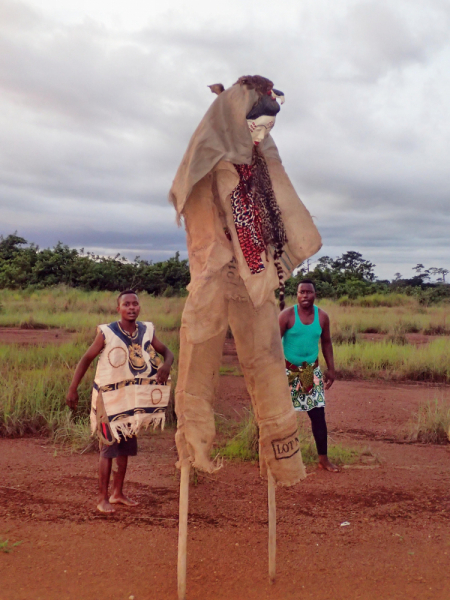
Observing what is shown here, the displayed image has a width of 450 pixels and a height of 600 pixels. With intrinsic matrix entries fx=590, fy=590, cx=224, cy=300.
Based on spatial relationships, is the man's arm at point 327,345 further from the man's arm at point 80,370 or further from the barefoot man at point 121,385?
the man's arm at point 80,370

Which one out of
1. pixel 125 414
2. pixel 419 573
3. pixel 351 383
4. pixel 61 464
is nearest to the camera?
pixel 419 573

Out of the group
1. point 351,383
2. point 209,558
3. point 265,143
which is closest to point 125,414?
point 209,558

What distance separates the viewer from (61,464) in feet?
17.6

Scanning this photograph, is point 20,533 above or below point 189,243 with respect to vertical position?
below

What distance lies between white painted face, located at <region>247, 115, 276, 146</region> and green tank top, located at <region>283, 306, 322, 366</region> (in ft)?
9.35

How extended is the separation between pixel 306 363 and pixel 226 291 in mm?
2864

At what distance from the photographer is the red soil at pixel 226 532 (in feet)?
10.6

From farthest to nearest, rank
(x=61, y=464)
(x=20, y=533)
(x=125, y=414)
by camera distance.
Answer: (x=61, y=464), (x=125, y=414), (x=20, y=533)

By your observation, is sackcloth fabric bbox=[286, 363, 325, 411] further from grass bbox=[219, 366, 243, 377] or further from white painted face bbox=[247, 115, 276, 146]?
grass bbox=[219, 366, 243, 377]

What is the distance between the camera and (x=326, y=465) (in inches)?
212

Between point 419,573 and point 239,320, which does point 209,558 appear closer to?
point 419,573

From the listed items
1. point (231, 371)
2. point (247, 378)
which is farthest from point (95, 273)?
point (247, 378)

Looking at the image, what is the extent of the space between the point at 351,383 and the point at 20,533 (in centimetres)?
710

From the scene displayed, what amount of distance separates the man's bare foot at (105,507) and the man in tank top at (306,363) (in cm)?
190
